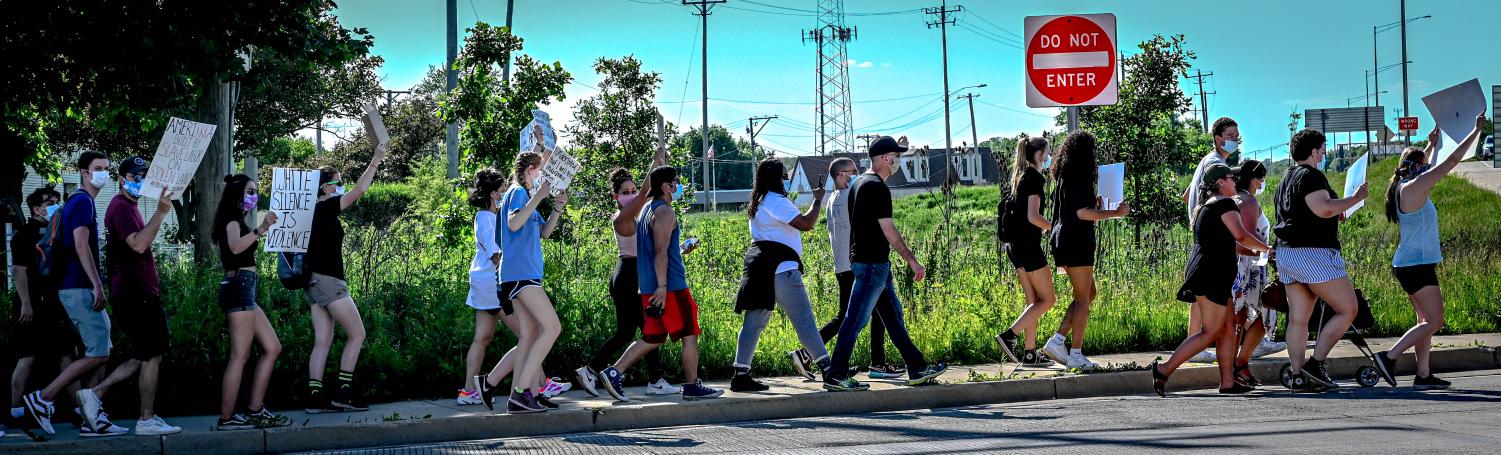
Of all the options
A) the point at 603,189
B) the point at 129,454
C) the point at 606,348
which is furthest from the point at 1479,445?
the point at 603,189

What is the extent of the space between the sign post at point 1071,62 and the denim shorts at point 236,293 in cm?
657

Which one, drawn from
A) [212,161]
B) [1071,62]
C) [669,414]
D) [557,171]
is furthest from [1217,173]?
[212,161]

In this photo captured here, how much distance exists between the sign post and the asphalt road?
316cm

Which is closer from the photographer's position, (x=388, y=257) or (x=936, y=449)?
(x=936, y=449)

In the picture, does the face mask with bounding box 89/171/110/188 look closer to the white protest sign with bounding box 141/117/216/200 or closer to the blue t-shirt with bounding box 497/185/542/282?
the white protest sign with bounding box 141/117/216/200

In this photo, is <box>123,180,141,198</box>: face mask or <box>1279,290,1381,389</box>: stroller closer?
<box>123,180,141,198</box>: face mask

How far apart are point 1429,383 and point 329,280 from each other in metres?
7.60

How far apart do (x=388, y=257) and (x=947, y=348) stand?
5166mm

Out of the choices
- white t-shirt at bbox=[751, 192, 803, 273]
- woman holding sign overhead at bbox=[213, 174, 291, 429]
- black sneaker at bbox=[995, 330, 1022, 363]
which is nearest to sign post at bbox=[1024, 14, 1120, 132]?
black sneaker at bbox=[995, 330, 1022, 363]

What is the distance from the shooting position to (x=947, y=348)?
10648mm

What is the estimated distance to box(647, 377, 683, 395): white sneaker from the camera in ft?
29.7

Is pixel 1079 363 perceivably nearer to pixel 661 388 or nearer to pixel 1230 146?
pixel 1230 146

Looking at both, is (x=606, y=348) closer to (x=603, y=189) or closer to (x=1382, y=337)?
(x=1382, y=337)

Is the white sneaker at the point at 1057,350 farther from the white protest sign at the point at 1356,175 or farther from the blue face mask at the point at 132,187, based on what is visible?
the blue face mask at the point at 132,187
